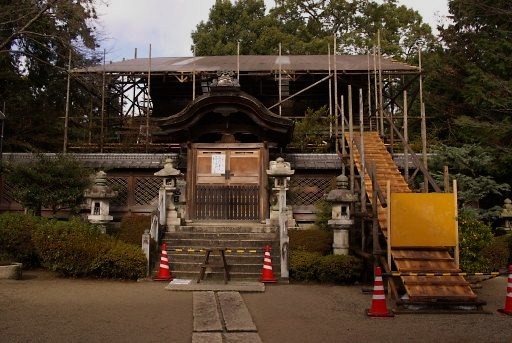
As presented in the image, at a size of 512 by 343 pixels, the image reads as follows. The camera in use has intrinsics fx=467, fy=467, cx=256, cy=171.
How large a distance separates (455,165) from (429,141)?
4512mm

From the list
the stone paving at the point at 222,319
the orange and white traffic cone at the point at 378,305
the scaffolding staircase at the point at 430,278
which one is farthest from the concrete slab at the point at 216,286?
the scaffolding staircase at the point at 430,278

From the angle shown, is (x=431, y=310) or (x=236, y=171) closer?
(x=431, y=310)

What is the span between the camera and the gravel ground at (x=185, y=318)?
644 cm

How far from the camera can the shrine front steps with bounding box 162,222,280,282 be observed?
37.7ft

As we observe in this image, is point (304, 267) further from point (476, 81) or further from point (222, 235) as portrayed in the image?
point (476, 81)

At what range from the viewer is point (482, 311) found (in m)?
8.16

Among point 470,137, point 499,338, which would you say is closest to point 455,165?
point 470,137

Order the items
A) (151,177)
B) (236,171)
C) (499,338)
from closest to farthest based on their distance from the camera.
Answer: (499,338)
(236,171)
(151,177)

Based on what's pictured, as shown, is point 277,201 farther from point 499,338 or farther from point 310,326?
point 499,338

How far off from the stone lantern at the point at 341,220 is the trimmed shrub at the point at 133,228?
17.5 ft

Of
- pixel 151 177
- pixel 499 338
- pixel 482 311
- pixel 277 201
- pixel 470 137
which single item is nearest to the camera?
pixel 499 338

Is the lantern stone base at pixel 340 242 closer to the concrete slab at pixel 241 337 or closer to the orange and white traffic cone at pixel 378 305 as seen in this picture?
the orange and white traffic cone at pixel 378 305

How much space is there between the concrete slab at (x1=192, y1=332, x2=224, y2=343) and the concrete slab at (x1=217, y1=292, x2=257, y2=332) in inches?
12.0

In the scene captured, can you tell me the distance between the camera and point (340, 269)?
1104 cm
